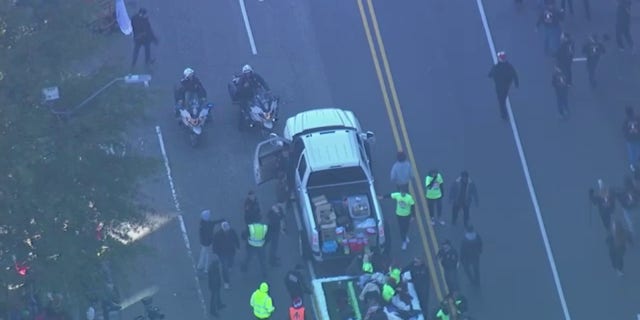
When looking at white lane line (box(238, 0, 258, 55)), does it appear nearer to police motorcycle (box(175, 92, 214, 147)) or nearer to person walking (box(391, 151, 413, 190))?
police motorcycle (box(175, 92, 214, 147))

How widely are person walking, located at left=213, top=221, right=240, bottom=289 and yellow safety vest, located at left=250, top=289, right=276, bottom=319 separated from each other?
1819mm

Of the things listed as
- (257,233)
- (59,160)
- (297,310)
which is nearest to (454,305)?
(297,310)

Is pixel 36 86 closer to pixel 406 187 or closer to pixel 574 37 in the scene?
pixel 406 187

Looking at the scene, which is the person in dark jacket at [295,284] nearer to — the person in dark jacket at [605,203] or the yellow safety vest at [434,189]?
the yellow safety vest at [434,189]

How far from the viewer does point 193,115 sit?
111 feet

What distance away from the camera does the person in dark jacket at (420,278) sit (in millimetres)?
29656

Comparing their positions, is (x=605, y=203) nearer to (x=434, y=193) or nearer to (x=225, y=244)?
(x=434, y=193)

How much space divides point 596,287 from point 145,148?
10.7 metres

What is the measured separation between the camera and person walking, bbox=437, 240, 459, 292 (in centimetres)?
3017

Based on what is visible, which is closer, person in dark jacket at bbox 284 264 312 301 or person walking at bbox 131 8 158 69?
person in dark jacket at bbox 284 264 312 301

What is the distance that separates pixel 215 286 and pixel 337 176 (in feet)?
12.3

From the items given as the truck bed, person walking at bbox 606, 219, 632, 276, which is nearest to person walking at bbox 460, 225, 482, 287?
the truck bed

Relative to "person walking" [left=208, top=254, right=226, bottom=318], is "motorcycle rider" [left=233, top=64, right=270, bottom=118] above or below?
above

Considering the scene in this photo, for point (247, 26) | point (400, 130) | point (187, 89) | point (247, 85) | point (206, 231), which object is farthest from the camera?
point (247, 26)
